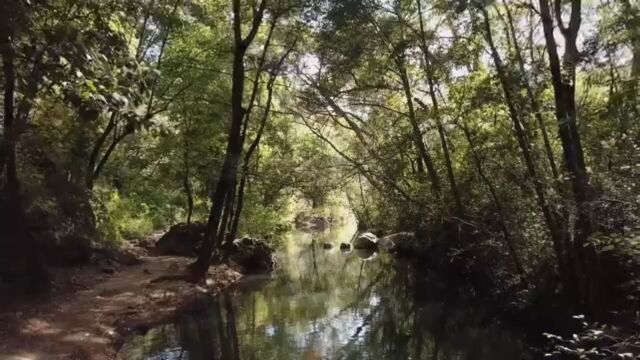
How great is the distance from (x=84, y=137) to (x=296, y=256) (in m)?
13.2

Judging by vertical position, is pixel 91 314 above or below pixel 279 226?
below

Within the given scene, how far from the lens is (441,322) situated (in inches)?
510

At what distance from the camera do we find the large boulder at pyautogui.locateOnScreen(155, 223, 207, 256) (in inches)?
834

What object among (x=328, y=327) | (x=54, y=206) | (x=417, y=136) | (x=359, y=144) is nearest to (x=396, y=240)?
(x=359, y=144)

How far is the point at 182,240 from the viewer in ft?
70.7

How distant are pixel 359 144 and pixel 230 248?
5744mm

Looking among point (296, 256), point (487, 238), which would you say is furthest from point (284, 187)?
point (487, 238)

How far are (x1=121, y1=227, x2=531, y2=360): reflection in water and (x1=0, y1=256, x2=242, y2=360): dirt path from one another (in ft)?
1.64

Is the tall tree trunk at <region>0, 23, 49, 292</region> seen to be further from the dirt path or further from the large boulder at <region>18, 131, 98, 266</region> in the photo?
the large boulder at <region>18, 131, 98, 266</region>

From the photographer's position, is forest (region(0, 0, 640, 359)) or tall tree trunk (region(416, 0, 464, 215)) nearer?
forest (region(0, 0, 640, 359))

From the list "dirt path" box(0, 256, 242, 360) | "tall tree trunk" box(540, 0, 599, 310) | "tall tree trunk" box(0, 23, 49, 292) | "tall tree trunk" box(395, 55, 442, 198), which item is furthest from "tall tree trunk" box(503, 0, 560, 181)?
"tall tree trunk" box(0, 23, 49, 292)

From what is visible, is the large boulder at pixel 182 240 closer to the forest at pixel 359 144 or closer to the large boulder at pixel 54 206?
the forest at pixel 359 144

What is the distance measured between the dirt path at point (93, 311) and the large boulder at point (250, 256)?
2239mm

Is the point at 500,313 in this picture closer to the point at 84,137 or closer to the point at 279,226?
the point at 84,137
